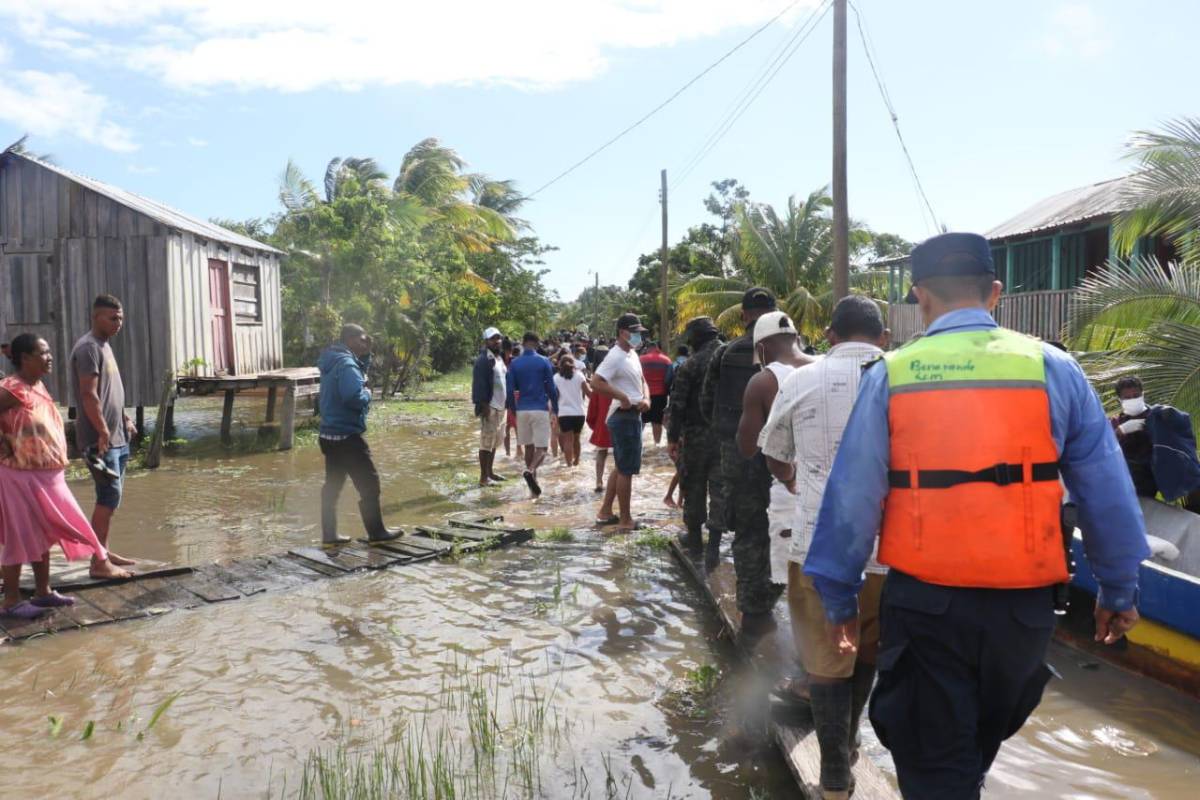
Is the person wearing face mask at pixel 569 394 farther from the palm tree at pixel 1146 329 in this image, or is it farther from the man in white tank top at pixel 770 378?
the man in white tank top at pixel 770 378

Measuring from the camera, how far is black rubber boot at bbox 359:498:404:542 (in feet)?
26.2

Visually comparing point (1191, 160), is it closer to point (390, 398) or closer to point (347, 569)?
point (347, 569)

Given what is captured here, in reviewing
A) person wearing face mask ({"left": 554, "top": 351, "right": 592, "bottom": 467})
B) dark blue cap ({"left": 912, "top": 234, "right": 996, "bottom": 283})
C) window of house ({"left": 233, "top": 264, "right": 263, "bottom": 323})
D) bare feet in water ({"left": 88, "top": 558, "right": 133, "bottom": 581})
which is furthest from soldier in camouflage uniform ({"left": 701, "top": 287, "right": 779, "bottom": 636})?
window of house ({"left": 233, "top": 264, "right": 263, "bottom": 323})

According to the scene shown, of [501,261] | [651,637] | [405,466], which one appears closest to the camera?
[651,637]

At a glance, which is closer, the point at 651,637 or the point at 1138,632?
the point at 1138,632

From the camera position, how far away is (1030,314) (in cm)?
Answer: 1429

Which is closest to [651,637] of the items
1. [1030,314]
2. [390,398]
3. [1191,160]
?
[1191,160]

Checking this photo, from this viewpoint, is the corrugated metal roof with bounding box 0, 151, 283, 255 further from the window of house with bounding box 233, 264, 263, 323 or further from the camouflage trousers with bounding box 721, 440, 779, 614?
the camouflage trousers with bounding box 721, 440, 779, 614

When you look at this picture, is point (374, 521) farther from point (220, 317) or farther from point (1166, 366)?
point (220, 317)

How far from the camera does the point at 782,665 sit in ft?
15.6

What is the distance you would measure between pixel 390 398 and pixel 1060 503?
23616mm

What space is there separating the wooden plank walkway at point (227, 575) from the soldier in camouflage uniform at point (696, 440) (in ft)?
6.36

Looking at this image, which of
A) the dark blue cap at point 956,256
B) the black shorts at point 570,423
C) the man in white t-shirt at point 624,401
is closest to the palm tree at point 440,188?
the black shorts at point 570,423

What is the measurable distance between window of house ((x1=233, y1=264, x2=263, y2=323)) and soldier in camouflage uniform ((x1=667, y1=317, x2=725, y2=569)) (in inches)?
448
